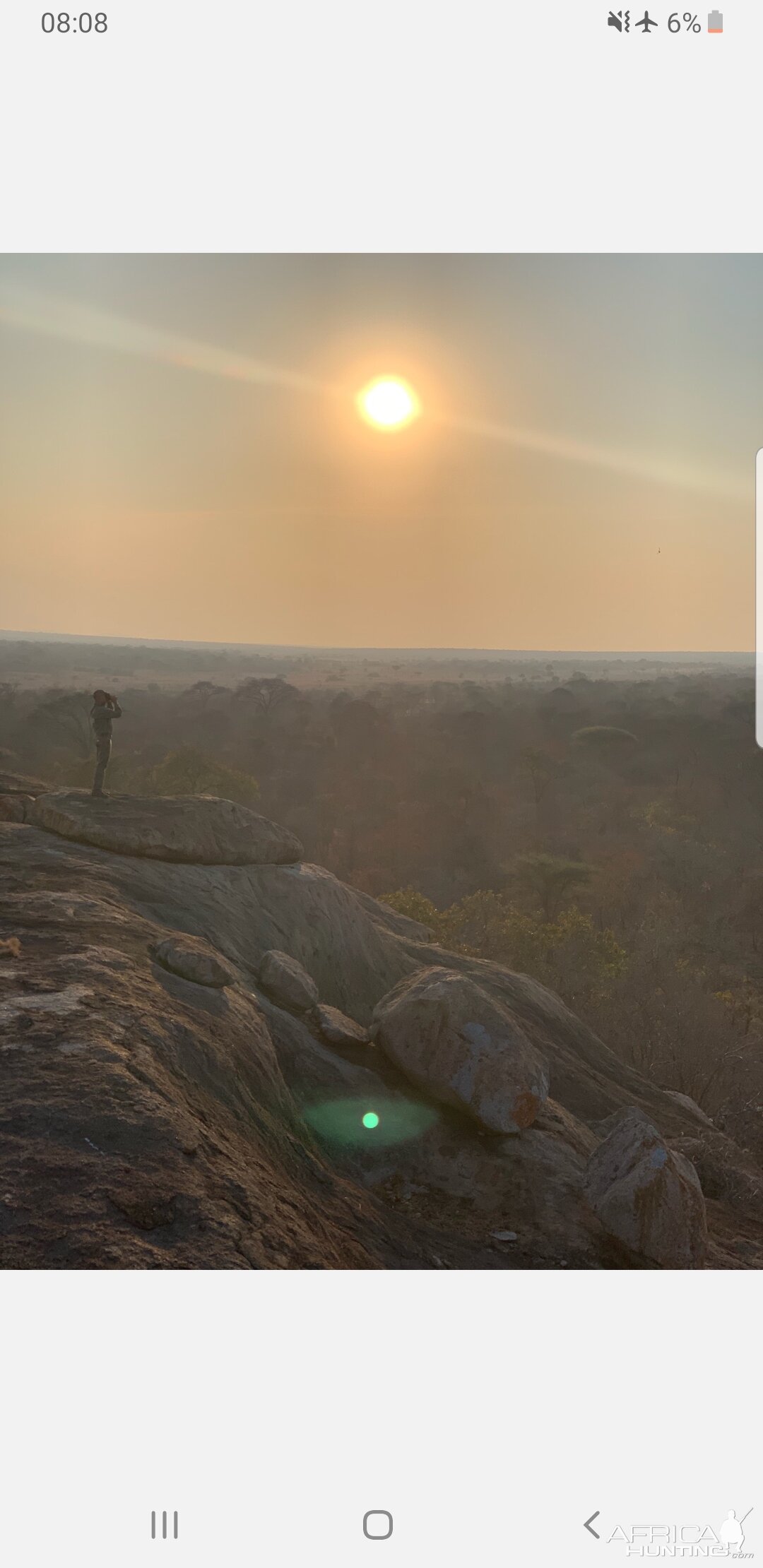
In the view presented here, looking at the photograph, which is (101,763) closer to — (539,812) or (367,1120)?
(367,1120)

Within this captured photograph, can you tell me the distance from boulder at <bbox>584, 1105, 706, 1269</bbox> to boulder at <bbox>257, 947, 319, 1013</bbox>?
117 inches

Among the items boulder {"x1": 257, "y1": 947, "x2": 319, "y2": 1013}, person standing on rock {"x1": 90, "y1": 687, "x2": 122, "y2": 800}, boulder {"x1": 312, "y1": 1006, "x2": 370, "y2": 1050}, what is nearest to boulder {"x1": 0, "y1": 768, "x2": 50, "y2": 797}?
person standing on rock {"x1": 90, "y1": 687, "x2": 122, "y2": 800}

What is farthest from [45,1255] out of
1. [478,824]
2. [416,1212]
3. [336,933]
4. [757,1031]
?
[478,824]

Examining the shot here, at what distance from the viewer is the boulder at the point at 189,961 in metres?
7.42

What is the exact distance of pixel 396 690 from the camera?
62125mm

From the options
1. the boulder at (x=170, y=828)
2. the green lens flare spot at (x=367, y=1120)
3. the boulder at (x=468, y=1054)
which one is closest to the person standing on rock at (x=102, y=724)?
the boulder at (x=170, y=828)

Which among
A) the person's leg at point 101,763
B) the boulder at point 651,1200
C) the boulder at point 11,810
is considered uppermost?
the person's leg at point 101,763

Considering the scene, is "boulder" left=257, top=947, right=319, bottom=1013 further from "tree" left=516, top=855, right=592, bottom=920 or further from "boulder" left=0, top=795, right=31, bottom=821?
A: "tree" left=516, top=855, right=592, bottom=920

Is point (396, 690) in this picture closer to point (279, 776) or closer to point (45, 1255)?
point (279, 776)

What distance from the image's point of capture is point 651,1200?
7633 millimetres

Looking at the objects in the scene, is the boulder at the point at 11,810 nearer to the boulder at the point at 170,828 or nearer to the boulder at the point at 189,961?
the boulder at the point at 170,828

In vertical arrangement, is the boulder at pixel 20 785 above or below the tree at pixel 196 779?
above

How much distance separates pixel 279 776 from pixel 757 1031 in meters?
20.3

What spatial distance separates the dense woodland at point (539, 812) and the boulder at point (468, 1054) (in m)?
6.97
